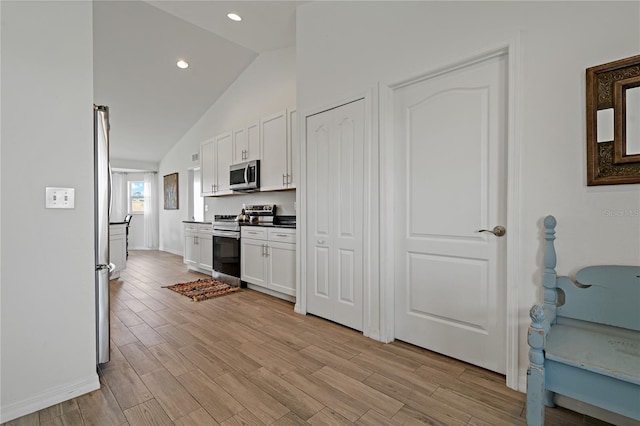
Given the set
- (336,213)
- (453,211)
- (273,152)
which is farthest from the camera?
(273,152)

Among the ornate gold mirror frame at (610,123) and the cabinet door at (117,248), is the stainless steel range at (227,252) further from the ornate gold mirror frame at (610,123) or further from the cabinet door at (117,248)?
the ornate gold mirror frame at (610,123)

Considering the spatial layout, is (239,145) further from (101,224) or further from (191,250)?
(101,224)

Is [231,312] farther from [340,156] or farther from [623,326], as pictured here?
[623,326]

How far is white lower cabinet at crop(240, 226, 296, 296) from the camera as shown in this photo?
11.4ft

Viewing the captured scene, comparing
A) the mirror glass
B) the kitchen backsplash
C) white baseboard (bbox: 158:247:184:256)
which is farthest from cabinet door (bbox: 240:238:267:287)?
white baseboard (bbox: 158:247:184:256)

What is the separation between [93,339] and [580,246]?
281 cm

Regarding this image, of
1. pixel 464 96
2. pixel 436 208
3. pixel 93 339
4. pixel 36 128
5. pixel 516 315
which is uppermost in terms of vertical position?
pixel 464 96

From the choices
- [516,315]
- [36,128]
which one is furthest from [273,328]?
[36,128]

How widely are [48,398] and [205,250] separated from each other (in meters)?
3.49

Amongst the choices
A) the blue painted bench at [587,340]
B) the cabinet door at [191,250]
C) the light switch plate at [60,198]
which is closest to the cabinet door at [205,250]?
the cabinet door at [191,250]

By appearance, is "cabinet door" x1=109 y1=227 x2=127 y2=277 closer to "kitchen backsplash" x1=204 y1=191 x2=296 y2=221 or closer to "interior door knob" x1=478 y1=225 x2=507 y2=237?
"kitchen backsplash" x1=204 y1=191 x2=296 y2=221

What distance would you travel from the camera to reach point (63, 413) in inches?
62.6

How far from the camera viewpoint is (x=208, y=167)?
5.67 meters

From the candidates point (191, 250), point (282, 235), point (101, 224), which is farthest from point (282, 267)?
point (191, 250)
